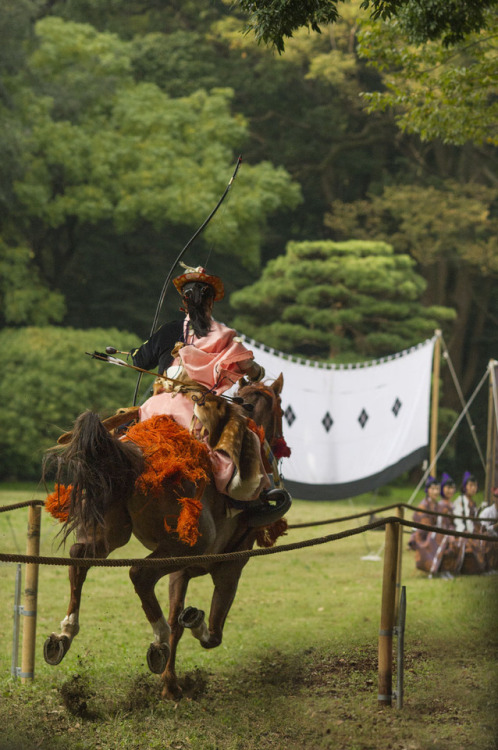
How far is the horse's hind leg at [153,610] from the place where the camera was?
3.59 metres

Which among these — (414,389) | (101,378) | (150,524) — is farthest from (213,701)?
(101,378)

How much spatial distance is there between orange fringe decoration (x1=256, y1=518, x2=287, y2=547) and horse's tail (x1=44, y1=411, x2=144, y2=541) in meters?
1.07

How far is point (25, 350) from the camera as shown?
14086 millimetres

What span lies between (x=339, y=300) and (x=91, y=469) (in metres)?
12.1

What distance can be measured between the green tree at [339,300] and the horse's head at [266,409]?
392 inches

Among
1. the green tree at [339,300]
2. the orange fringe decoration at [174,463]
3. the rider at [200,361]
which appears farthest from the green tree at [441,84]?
the green tree at [339,300]

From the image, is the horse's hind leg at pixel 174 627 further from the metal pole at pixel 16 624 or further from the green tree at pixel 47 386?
the green tree at pixel 47 386

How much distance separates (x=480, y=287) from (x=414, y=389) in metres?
10.1

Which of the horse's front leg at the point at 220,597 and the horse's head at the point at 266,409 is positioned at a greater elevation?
the horse's head at the point at 266,409

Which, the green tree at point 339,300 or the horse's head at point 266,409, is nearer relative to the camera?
the horse's head at point 266,409

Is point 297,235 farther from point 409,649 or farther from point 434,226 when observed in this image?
point 409,649

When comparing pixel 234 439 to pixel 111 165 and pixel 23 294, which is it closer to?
pixel 23 294

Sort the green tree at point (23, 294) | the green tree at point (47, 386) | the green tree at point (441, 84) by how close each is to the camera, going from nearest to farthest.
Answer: the green tree at point (441, 84) → the green tree at point (47, 386) → the green tree at point (23, 294)

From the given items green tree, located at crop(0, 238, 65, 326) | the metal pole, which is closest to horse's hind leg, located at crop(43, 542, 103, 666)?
the metal pole
